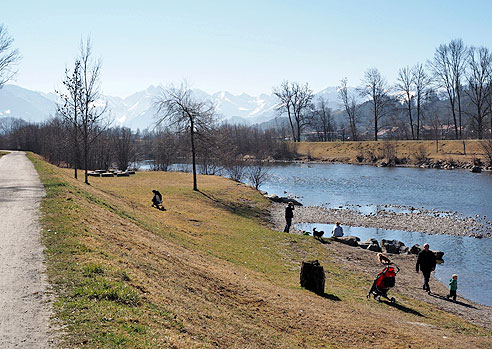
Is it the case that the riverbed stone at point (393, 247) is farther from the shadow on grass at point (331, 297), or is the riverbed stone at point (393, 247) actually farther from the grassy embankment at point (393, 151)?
the grassy embankment at point (393, 151)

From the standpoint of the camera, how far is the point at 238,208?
3322 cm

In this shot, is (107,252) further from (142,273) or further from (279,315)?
(279,315)

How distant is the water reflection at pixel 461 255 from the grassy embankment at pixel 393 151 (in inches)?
1932

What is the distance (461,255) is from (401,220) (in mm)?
9080

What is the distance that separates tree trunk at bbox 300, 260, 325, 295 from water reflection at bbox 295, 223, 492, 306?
763 cm

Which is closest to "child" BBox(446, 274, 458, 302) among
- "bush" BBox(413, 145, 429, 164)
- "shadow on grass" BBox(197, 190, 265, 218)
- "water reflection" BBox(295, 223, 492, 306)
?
"water reflection" BBox(295, 223, 492, 306)

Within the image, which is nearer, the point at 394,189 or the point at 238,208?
the point at 238,208

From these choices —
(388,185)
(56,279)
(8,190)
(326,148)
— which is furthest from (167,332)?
(326,148)

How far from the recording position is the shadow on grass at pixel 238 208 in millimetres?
31925

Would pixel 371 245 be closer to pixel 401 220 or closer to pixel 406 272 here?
pixel 406 272

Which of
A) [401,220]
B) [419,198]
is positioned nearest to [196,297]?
[401,220]

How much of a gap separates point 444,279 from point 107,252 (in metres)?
15.9

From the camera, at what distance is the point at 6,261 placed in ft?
32.0

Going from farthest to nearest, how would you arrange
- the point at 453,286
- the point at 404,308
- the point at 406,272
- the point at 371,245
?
Answer: the point at 371,245 < the point at 406,272 < the point at 453,286 < the point at 404,308
